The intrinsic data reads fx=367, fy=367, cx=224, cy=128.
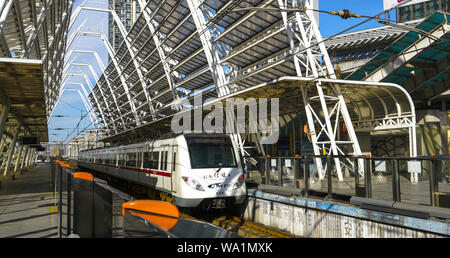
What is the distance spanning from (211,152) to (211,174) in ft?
2.70

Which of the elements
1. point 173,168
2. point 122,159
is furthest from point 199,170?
point 122,159

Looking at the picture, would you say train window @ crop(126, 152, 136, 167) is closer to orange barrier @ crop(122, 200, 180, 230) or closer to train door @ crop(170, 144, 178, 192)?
train door @ crop(170, 144, 178, 192)

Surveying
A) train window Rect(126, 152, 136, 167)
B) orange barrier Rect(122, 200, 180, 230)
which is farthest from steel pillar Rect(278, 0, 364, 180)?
orange barrier Rect(122, 200, 180, 230)

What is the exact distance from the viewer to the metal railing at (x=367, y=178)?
7434mm

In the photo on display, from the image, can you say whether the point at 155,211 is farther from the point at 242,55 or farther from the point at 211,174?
the point at 242,55

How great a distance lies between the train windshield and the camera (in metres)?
11.4

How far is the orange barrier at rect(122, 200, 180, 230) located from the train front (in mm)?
7661

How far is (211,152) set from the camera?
11.7m

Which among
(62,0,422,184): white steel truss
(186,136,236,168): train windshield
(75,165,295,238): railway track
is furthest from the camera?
(62,0,422,184): white steel truss

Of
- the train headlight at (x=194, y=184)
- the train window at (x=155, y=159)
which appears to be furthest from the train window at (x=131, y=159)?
the train headlight at (x=194, y=184)

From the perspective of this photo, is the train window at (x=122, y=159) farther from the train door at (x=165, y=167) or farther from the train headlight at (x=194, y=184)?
the train headlight at (x=194, y=184)

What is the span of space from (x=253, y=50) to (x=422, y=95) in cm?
1002
